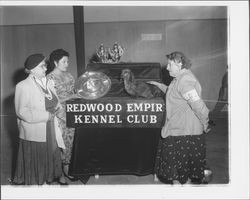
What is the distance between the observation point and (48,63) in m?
1.98

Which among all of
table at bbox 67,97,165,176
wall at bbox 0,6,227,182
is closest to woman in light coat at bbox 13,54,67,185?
table at bbox 67,97,165,176

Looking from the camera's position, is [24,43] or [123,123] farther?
[24,43]

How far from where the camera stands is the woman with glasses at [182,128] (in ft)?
5.65

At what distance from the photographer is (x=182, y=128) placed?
178cm

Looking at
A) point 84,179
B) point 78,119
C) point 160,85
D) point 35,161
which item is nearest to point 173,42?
point 160,85

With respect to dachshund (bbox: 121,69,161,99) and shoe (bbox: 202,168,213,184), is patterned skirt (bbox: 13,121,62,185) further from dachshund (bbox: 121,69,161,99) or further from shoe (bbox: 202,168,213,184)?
shoe (bbox: 202,168,213,184)

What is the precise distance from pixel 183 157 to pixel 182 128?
0.17m

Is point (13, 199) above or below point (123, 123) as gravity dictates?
below

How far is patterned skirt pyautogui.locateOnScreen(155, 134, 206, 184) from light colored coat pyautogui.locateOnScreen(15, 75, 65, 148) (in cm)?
73

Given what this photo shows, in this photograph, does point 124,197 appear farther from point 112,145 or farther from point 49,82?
point 49,82

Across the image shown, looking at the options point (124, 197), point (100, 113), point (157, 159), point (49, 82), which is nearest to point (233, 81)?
point (157, 159)

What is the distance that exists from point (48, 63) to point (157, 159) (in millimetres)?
915

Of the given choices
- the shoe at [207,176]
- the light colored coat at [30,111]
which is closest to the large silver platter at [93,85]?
the light colored coat at [30,111]

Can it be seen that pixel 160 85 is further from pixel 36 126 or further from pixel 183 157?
pixel 36 126
